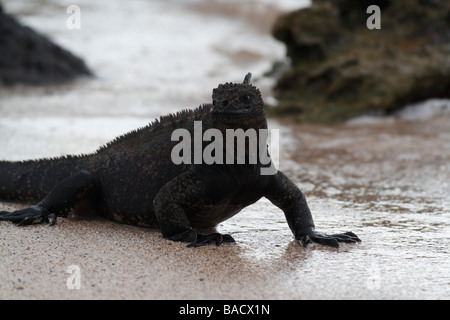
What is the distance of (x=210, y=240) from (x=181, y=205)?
1.05 feet

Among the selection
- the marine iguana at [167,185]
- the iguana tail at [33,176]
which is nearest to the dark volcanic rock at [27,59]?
the iguana tail at [33,176]

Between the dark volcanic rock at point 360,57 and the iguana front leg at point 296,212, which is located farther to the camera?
the dark volcanic rock at point 360,57

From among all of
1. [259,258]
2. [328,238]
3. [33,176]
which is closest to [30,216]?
[33,176]

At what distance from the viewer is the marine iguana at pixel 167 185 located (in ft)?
14.0

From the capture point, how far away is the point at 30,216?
15.6 ft

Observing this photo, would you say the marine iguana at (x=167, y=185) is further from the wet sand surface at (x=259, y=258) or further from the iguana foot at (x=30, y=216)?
the wet sand surface at (x=259, y=258)

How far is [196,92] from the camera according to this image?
13.2 m

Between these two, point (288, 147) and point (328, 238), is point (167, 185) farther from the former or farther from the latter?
point (288, 147)

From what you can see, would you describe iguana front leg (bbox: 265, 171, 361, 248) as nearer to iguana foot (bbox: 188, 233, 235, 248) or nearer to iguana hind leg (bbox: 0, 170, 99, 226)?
iguana foot (bbox: 188, 233, 235, 248)

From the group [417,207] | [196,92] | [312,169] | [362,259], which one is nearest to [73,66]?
[196,92]

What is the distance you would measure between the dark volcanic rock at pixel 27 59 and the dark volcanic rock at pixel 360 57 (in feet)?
17.5

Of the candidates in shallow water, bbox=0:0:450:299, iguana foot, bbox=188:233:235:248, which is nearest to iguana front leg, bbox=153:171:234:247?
iguana foot, bbox=188:233:235:248

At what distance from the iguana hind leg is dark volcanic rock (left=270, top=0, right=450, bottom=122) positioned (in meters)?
6.11

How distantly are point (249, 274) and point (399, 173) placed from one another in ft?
13.5
